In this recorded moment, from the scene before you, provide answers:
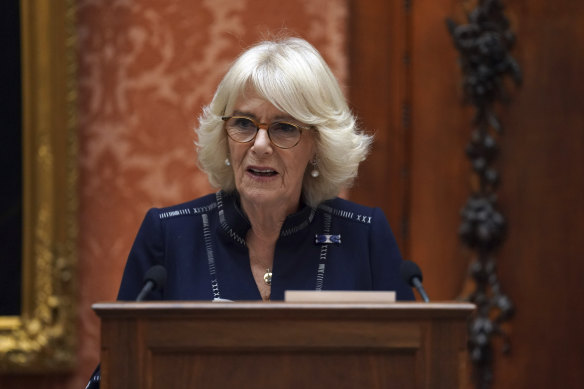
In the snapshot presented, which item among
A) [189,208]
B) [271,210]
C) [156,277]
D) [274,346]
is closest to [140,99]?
[189,208]

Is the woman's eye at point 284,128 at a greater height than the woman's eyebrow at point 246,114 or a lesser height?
lesser

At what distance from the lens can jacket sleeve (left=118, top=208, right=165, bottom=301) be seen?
6.38 ft

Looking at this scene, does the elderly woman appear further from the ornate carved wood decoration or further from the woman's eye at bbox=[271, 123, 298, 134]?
the ornate carved wood decoration

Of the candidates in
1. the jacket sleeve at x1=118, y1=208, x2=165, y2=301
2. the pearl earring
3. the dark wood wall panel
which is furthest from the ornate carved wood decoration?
the jacket sleeve at x1=118, y1=208, x2=165, y2=301

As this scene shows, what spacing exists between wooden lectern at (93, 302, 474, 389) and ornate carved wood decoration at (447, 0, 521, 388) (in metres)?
1.68

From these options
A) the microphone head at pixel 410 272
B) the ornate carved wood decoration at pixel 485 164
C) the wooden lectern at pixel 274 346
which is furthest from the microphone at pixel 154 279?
the ornate carved wood decoration at pixel 485 164

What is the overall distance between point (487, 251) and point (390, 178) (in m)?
0.47

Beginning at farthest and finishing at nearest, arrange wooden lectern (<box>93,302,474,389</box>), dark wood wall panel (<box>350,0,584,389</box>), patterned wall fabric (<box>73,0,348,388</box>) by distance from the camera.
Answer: patterned wall fabric (<box>73,0,348,388</box>) → dark wood wall panel (<box>350,0,584,389</box>) → wooden lectern (<box>93,302,474,389</box>)

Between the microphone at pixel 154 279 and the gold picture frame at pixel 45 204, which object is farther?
the gold picture frame at pixel 45 204

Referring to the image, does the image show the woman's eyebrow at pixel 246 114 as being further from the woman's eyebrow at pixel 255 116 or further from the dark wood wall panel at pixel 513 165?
the dark wood wall panel at pixel 513 165

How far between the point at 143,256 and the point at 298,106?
1.78 ft

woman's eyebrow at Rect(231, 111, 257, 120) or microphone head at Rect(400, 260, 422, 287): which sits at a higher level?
woman's eyebrow at Rect(231, 111, 257, 120)

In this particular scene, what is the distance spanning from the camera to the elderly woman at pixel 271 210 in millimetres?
A: 1957

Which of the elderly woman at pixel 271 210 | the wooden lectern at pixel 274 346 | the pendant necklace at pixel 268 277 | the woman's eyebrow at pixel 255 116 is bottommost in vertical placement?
the wooden lectern at pixel 274 346
